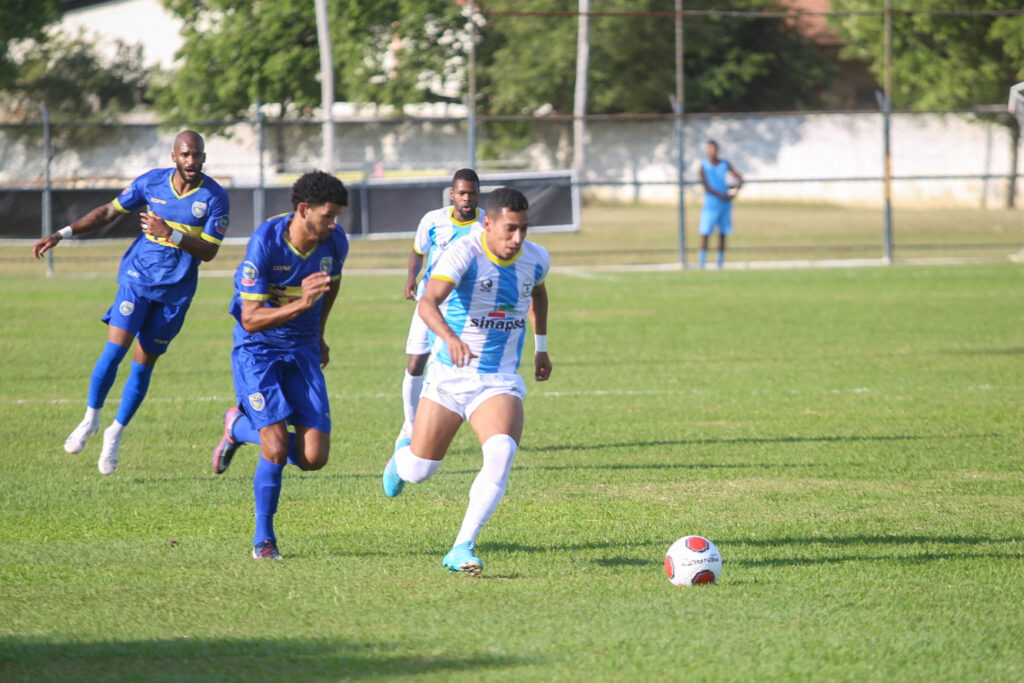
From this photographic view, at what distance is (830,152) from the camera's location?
41.8 m

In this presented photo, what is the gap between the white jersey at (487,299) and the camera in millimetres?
5891

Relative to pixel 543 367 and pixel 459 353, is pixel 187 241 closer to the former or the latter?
pixel 543 367

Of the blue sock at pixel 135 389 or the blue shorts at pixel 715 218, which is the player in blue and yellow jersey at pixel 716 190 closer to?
the blue shorts at pixel 715 218

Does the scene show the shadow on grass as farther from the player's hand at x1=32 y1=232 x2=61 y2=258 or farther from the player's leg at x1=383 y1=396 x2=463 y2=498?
the player's hand at x1=32 y1=232 x2=61 y2=258

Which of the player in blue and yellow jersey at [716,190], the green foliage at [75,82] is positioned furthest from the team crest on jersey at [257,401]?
the green foliage at [75,82]

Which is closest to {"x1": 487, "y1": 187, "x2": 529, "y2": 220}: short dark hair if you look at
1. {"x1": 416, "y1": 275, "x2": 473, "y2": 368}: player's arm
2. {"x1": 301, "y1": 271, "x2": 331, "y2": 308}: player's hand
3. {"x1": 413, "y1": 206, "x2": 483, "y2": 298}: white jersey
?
{"x1": 416, "y1": 275, "x2": 473, "y2": 368}: player's arm

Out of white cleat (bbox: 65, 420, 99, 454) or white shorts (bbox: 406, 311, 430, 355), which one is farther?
white shorts (bbox: 406, 311, 430, 355)

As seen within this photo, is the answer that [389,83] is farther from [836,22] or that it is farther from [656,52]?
[836,22]

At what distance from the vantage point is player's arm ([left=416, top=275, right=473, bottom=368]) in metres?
5.51

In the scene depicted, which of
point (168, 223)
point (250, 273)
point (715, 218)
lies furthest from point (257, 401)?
point (715, 218)

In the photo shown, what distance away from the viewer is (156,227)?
7.24 m

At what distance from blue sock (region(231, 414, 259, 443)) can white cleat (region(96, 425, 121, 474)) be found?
1433mm

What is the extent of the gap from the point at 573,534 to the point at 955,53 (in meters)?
38.5

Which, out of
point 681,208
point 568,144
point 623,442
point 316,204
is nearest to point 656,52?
point 568,144
